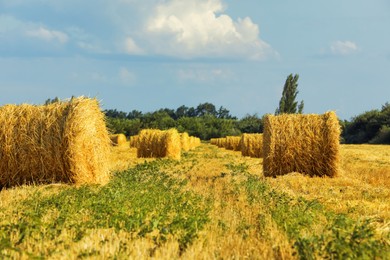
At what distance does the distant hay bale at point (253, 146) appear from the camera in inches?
1281

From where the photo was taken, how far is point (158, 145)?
98.4 feet

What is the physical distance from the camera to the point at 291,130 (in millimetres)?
17078

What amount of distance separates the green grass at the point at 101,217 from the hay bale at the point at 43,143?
2182mm

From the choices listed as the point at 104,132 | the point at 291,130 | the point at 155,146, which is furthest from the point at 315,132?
the point at 155,146

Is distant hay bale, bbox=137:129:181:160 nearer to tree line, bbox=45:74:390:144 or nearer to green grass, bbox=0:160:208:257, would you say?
tree line, bbox=45:74:390:144

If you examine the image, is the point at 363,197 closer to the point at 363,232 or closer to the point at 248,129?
the point at 363,232

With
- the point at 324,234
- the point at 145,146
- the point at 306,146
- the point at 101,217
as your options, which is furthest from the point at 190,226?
the point at 145,146

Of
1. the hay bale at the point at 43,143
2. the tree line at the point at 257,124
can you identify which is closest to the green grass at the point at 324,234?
the hay bale at the point at 43,143

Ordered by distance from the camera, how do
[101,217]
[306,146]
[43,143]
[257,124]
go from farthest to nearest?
[257,124]
[306,146]
[43,143]
[101,217]

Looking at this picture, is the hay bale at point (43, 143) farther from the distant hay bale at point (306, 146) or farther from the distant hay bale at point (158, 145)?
the distant hay bale at point (158, 145)

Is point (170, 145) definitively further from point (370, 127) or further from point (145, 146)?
point (370, 127)

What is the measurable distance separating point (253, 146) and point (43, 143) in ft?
70.5

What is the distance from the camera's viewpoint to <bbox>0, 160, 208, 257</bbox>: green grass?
6.12 m

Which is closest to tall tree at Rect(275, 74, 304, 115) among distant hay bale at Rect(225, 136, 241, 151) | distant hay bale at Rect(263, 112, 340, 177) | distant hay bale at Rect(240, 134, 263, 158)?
distant hay bale at Rect(225, 136, 241, 151)
